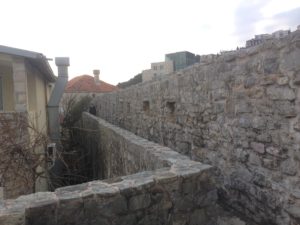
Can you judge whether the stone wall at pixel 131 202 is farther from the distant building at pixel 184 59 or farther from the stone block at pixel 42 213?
the distant building at pixel 184 59

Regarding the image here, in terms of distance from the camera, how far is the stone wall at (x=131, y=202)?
225 centimetres

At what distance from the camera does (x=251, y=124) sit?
145 inches

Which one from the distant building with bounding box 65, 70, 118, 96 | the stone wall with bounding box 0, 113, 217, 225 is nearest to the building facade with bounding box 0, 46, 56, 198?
the stone wall with bounding box 0, 113, 217, 225

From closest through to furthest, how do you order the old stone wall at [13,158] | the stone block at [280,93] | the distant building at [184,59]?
the stone block at [280,93] → the old stone wall at [13,158] → the distant building at [184,59]

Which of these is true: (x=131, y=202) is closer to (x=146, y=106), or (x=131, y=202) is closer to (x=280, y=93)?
(x=280, y=93)

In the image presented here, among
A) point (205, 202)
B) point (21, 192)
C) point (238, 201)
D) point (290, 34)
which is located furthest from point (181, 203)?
point (21, 192)

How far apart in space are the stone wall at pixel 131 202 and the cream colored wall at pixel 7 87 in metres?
6.64

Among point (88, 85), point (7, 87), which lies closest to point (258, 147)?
point (7, 87)

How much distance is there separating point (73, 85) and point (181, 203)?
2879cm

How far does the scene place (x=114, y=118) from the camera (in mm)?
12516

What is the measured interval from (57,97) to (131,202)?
9.04 m

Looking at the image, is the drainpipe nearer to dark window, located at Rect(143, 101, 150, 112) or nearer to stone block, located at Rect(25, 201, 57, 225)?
dark window, located at Rect(143, 101, 150, 112)

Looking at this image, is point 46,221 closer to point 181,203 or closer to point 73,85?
point 181,203

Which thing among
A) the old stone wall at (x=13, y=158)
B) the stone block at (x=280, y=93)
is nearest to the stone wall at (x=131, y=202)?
the stone block at (x=280, y=93)
